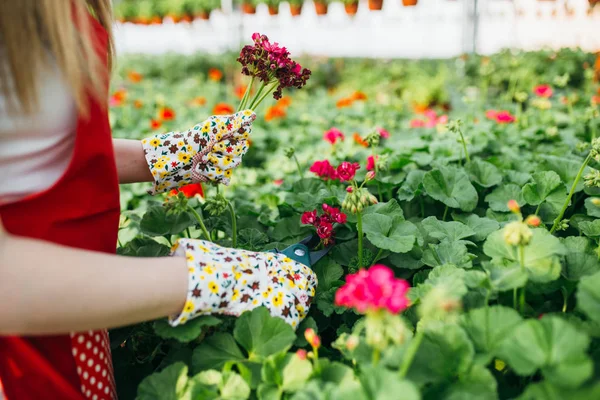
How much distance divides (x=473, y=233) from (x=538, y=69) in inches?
129

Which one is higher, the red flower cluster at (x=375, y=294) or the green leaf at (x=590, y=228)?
the red flower cluster at (x=375, y=294)

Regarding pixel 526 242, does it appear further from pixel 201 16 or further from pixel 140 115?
pixel 201 16

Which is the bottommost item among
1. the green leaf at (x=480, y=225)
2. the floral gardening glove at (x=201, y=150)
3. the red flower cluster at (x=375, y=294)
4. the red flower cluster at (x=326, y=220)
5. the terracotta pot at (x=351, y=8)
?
the green leaf at (x=480, y=225)

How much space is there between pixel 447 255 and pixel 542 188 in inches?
13.4

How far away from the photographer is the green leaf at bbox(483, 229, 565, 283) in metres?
0.81

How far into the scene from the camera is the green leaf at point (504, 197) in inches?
48.9

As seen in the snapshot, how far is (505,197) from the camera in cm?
127

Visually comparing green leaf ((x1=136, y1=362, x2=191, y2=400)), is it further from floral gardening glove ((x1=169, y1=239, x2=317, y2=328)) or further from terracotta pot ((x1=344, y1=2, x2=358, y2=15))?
terracotta pot ((x1=344, y1=2, x2=358, y2=15))

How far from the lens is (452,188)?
50.1 inches

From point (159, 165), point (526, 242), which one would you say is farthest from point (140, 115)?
point (526, 242)

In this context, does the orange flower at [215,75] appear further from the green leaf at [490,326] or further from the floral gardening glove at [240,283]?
the green leaf at [490,326]

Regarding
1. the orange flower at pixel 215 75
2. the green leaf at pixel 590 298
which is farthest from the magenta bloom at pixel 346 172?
the orange flower at pixel 215 75

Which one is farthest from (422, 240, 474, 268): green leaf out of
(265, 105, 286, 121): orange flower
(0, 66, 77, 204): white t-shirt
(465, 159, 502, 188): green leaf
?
(265, 105, 286, 121): orange flower

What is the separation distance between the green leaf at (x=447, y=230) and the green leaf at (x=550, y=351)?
1.40 ft
